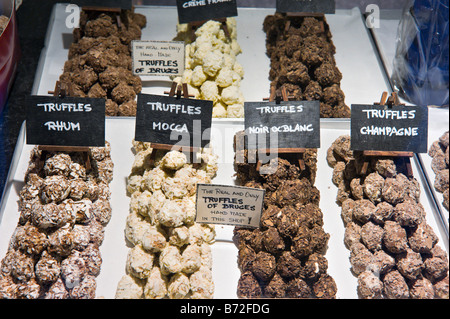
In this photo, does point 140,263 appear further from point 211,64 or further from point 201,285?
point 211,64

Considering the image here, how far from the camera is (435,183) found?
2.74 metres

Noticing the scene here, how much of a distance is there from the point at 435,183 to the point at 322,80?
936 mm

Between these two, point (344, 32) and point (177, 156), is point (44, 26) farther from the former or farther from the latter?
point (344, 32)

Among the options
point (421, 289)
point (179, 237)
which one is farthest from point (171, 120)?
point (421, 289)

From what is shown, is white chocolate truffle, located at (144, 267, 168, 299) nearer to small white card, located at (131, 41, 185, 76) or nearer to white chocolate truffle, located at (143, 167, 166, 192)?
white chocolate truffle, located at (143, 167, 166, 192)

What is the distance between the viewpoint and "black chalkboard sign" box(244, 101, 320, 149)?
8.48ft

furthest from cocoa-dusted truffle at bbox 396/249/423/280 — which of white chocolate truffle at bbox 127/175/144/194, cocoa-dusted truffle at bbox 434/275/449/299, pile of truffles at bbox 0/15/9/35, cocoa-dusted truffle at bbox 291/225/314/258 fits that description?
pile of truffles at bbox 0/15/9/35

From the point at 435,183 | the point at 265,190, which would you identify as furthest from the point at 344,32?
the point at 265,190

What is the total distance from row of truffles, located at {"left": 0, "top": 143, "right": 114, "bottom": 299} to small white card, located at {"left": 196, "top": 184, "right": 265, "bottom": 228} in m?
0.60

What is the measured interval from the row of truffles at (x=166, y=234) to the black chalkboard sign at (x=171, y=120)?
0.36 ft

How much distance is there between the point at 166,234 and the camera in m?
2.46

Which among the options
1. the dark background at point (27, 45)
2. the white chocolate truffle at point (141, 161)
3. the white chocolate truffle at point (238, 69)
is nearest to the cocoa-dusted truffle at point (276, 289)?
the white chocolate truffle at point (141, 161)

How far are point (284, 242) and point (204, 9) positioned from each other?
1.76 m

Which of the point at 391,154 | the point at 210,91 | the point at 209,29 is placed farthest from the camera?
the point at 209,29
